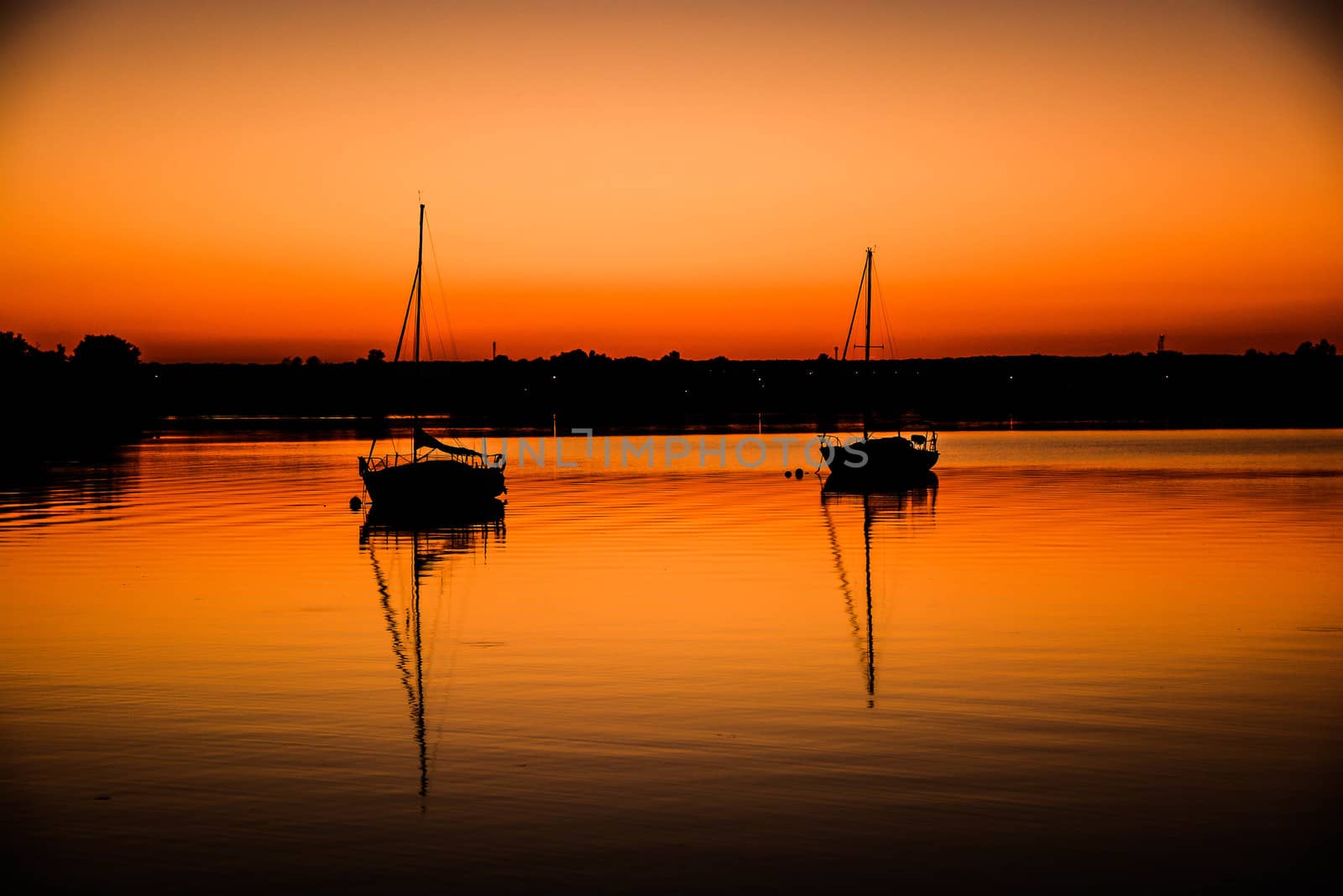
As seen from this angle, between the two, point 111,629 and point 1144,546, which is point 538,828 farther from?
point 1144,546

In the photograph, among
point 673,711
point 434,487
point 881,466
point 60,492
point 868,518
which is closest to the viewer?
point 673,711

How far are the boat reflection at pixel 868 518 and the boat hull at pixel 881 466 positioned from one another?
4.21 feet

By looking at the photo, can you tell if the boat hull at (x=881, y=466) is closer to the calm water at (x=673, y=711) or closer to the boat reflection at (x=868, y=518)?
the boat reflection at (x=868, y=518)

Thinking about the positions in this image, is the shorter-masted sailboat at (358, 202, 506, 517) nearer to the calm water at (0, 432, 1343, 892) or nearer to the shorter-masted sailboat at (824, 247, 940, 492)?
the calm water at (0, 432, 1343, 892)

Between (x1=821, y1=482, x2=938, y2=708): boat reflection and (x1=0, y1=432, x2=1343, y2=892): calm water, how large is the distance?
22 centimetres

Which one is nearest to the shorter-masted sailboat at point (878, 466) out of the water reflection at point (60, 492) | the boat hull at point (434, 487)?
the boat hull at point (434, 487)

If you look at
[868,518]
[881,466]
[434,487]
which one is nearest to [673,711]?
[868,518]

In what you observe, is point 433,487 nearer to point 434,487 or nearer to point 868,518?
point 434,487

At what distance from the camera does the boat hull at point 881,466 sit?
82312 mm

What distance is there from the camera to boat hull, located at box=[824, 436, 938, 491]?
270 feet

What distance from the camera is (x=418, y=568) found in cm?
4116

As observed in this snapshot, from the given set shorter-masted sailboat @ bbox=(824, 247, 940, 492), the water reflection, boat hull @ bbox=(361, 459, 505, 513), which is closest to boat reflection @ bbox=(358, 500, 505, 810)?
boat hull @ bbox=(361, 459, 505, 513)

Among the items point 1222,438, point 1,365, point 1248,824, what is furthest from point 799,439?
point 1248,824

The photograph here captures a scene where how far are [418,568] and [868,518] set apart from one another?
78.8 ft
